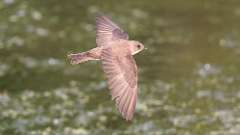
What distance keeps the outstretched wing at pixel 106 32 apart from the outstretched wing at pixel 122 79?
1.02ft

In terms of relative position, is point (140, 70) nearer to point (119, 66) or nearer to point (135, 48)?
point (135, 48)

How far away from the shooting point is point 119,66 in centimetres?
500

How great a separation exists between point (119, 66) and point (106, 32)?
673 mm

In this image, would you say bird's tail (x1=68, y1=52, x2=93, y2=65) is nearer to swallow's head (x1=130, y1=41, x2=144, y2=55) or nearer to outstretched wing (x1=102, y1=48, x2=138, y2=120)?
outstretched wing (x1=102, y1=48, x2=138, y2=120)

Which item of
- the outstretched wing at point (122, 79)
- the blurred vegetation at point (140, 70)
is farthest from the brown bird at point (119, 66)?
the blurred vegetation at point (140, 70)

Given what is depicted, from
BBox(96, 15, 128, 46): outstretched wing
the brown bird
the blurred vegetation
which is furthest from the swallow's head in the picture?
the blurred vegetation

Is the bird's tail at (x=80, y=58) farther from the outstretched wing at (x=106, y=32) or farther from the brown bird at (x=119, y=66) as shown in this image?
the outstretched wing at (x=106, y=32)

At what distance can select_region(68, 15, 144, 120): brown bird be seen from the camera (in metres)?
4.81

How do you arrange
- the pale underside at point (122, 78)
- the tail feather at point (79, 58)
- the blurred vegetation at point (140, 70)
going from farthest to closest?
Result: the blurred vegetation at point (140, 70) → the tail feather at point (79, 58) → the pale underside at point (122, 78)

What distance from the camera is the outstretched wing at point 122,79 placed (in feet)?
15.7

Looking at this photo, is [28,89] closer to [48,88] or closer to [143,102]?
[48,88]

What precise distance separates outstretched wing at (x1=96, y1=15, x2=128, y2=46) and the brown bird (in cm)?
1

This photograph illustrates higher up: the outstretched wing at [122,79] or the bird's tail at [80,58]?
the bird's tail at [80,58]

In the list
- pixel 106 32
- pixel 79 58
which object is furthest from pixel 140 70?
pixel 79 58
